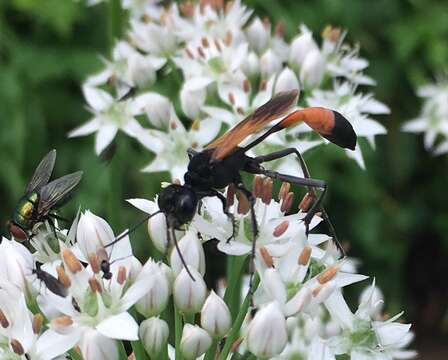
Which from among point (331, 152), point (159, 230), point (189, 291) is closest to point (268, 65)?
point (159, 230)

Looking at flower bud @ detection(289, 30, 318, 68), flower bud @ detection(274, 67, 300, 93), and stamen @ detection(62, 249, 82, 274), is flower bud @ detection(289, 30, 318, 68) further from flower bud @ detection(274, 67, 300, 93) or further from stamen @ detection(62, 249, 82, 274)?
stamen @ detection(62, 249, 82, 274)

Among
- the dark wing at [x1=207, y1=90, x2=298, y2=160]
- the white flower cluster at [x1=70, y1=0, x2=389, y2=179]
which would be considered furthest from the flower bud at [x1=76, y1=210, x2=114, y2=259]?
the white flower cluster at [x1=70, y1=0, x2=389, y2=179]

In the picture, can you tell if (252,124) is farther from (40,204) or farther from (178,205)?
(40,204)

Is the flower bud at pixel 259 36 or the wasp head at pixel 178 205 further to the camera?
the flower bud at pixel 259 36

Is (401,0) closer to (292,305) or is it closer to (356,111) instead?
(356,111)

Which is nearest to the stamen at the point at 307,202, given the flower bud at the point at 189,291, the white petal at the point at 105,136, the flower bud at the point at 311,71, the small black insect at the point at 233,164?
the small black insect at the point at 233,164

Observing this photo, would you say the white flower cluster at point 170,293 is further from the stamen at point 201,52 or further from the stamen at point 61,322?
the stamen at point 201,52

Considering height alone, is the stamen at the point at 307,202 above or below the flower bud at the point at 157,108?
below
